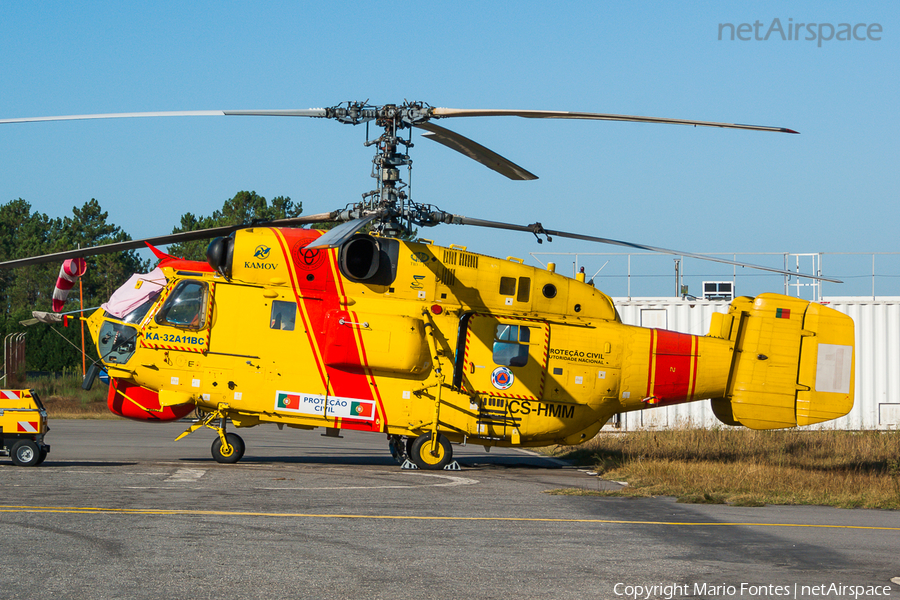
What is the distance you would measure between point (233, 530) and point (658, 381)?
952cm

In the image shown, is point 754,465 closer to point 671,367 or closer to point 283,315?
point 671,367

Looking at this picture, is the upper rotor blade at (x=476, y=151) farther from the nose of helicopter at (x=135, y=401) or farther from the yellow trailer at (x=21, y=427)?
the yellow trailer at (x=21, y=427)

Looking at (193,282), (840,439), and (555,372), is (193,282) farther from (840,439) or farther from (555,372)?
(840,439)

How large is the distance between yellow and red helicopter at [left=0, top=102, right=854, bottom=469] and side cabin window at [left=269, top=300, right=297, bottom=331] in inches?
1.0

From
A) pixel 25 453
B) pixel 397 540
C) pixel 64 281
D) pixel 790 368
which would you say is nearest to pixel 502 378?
pixel 790 368

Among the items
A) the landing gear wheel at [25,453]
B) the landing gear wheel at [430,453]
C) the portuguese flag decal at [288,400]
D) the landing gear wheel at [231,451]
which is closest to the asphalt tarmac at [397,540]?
the landing gear wheel at [25,453]

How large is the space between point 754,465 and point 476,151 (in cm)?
841

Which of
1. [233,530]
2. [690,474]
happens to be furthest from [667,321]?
[233,530]

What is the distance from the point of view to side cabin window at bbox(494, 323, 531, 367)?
610 inches

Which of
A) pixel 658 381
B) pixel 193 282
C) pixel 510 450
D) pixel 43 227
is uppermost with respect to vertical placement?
pixel 43 227

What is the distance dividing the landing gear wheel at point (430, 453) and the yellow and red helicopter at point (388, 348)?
2cm

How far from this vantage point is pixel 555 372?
51.4ft

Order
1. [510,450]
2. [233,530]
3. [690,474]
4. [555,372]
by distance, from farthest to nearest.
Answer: [510,450] → [555,372] → [690,474] → [233,530]

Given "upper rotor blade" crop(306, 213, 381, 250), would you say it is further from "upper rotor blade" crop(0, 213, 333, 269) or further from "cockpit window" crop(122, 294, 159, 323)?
"cockpit window" crop(122, 294, 159, 323)
